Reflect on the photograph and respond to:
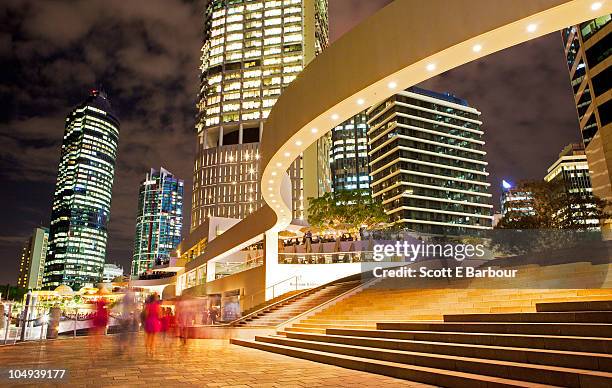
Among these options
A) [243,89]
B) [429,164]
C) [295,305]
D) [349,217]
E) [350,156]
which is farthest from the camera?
[350,156]

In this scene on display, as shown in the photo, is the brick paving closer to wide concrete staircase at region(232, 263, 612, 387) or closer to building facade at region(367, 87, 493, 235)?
wide concrete staircase at region(232, 263, 612, 387)

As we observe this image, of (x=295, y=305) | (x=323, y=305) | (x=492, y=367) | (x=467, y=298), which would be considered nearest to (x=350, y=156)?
(x=295, y=305)

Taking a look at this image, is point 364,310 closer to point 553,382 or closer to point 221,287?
point 553,382

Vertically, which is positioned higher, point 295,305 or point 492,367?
point 295,305

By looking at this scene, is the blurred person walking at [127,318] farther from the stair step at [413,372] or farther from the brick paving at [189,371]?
the stair step at [413,372]

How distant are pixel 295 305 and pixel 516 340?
36.3ft

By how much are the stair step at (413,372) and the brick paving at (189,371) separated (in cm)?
16

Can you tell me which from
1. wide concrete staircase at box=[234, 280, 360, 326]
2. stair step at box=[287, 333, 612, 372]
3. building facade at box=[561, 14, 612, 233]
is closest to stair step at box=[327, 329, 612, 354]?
stair step at box=[287, 333, 612, 372]

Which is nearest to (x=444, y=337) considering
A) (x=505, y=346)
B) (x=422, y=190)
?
(x=505, y=346)

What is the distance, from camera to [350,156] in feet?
414

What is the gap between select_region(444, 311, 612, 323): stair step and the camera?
18.7ft

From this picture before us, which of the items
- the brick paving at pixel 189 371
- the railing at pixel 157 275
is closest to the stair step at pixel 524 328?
the brick paving at pixel 189 371

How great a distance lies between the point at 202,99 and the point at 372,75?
90.0 metres

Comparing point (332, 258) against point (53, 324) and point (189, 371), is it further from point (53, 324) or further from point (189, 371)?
point (189, 371)
